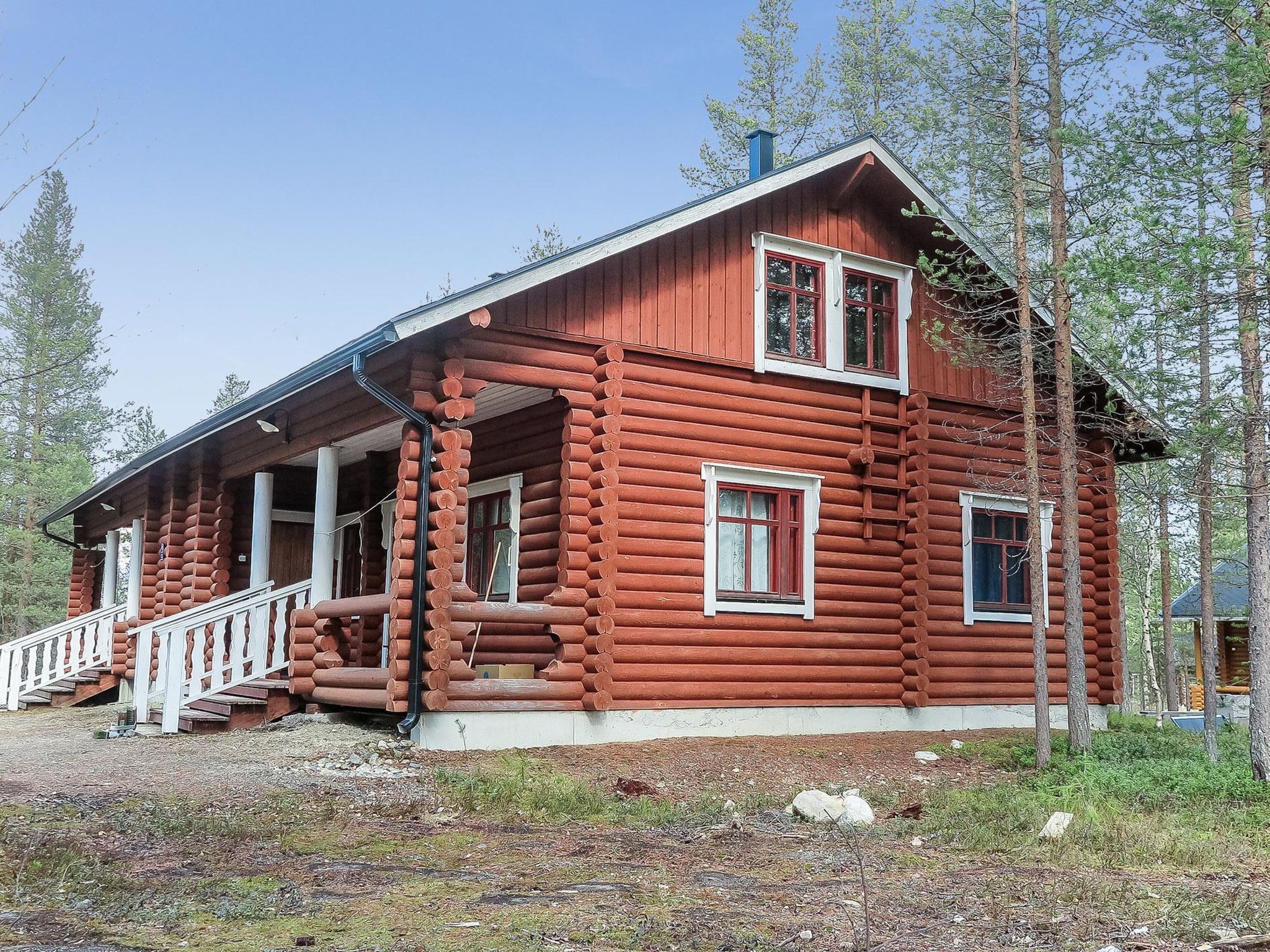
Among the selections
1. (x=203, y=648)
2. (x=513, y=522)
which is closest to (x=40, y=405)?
(x=203, y=648)

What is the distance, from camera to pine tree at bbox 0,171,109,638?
39.1m

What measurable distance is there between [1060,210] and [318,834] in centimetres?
1051

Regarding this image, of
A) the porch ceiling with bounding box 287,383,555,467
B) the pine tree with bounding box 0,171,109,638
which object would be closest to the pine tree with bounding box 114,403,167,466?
the pine tree with bounding box 0,171,109,638

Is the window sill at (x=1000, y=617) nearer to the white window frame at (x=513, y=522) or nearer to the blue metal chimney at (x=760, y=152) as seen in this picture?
the white window frame at (x=513, y=522)

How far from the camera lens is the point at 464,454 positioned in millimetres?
12828

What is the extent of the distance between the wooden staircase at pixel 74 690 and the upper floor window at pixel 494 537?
8155 mm

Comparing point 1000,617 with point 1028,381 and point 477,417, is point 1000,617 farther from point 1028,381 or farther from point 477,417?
point 477,417

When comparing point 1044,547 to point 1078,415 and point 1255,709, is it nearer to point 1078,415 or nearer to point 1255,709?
point 1078,415

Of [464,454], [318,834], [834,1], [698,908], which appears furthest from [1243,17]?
[834,1]

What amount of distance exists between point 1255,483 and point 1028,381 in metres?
2.61

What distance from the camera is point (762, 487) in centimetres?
1509

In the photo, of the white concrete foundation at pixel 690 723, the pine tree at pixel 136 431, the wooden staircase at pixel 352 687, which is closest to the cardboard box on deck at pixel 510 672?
the white concrete foundation at pixel 690 723

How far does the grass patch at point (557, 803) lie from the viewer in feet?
32.4

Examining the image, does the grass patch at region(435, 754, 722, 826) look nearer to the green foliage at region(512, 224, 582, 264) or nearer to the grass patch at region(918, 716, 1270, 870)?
the grass patch at region(918, 716, 1270, 870)
